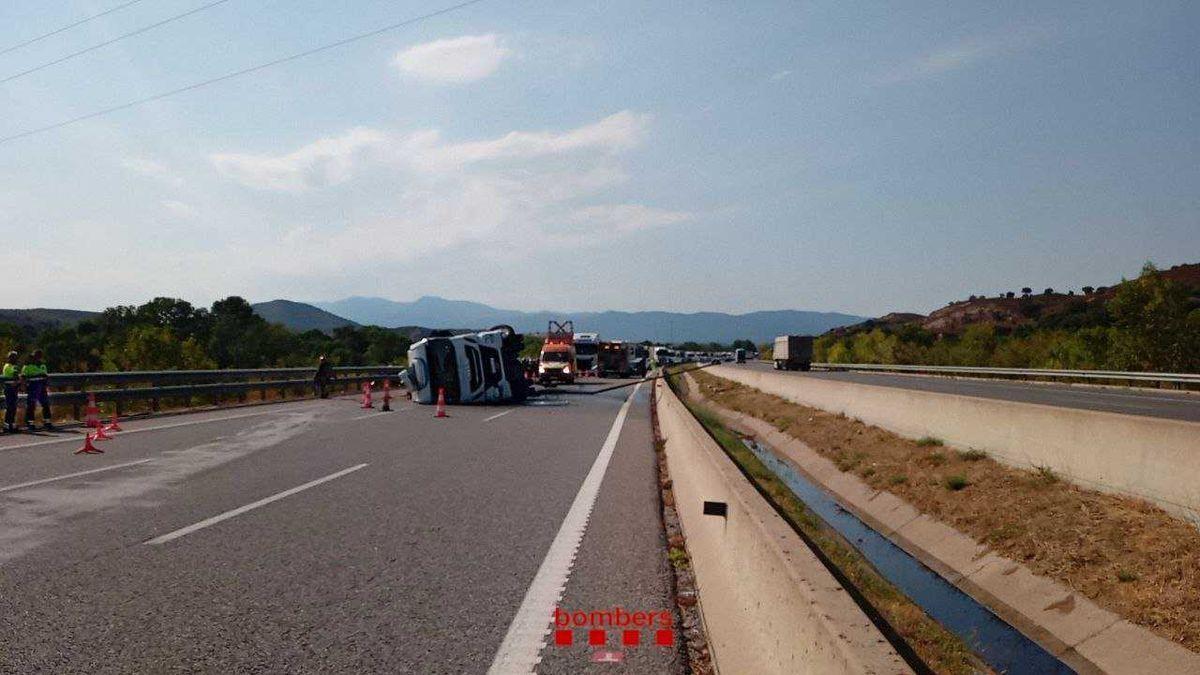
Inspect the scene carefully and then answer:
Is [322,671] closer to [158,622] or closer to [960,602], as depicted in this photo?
[158,622]

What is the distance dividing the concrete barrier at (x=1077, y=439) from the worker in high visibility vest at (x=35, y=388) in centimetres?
1801

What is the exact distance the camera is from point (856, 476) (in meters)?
16.0

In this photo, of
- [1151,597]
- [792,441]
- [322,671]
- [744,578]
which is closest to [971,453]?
[1151,597]

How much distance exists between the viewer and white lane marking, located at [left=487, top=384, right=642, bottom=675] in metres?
4.01

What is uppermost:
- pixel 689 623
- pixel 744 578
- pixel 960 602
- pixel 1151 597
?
pixel 744 578

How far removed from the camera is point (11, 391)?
656 inches

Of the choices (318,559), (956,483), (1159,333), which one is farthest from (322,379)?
(1159,333)

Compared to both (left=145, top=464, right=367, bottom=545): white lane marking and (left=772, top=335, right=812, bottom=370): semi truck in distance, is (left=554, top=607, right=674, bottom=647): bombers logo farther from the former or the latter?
(left=772, top=335, right=812, bottom=370): semi truck in distance

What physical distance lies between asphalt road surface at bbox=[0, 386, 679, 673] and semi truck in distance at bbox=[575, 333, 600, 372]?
48.3 metres

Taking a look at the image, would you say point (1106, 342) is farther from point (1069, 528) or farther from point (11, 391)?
point (11, 391)

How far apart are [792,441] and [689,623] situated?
18.4 meters

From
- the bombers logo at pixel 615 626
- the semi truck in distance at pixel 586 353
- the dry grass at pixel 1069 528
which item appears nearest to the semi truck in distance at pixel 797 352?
the semi truck in distance at pixel 586 353

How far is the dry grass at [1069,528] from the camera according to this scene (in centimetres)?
723

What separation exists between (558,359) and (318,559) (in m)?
42.9
